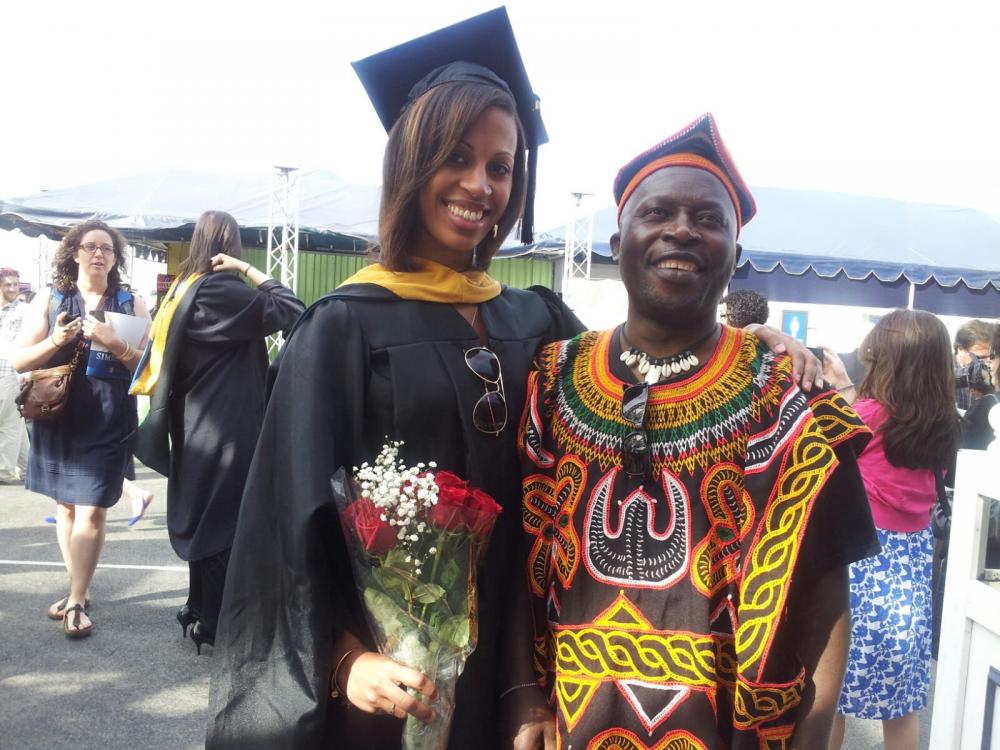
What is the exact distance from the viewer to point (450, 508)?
1.37 meters

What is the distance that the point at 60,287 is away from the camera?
4426 millimetres

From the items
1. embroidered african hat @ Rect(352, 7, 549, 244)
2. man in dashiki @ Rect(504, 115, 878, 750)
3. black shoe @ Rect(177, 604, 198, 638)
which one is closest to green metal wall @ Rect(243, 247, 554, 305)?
black shoe @ Rect(177, 604, 198, 638)

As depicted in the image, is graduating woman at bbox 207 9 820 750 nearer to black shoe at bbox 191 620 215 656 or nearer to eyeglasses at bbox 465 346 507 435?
eyeglasses at bbox 465 346 507 435

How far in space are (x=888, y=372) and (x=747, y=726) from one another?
101 inches

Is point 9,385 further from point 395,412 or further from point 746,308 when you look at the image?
point 395,412

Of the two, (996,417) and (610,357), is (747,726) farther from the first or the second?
(996,417)


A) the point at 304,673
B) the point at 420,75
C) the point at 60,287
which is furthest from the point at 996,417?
the point at 60,287

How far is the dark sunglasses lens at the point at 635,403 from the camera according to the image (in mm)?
1500

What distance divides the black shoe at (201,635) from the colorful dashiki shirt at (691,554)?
297 cm

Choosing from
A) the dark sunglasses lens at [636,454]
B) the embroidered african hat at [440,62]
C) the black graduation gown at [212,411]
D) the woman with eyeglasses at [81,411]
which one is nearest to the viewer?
the dark sunglasses lens at [636,454]

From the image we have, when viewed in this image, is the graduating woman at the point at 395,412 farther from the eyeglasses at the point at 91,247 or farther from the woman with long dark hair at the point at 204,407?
the eyeglasses at the point at 91,247

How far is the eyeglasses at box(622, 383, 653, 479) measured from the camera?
148 centimetres

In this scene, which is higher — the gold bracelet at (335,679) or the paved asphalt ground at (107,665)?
the gold bracelet at (335,679)

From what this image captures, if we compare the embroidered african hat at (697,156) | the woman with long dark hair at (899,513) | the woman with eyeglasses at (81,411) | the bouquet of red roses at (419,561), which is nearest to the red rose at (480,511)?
the bouquet of red roses at (419,561)
